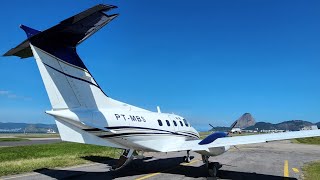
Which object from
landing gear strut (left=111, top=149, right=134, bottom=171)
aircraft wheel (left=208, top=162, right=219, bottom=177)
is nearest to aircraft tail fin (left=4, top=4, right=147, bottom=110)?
landing gear strut (left=111, top=149, right=134, bottom=171)

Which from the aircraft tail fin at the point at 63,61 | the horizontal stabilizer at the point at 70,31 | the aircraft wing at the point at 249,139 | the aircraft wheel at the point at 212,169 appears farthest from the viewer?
the aircraft wheel at the point at 212,169

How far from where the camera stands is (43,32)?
1206 cm

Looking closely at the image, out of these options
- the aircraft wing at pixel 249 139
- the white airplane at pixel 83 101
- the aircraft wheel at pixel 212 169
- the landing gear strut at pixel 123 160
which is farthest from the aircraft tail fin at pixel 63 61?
the aircraft wheel at pixel 212 169

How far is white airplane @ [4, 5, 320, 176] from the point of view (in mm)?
11895

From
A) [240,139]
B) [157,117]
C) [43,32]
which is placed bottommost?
[240,139]

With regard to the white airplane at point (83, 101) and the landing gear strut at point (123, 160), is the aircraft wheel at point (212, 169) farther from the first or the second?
the landing gear strut at point (123, 160)

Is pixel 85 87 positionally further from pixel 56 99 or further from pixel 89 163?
pixel 89 163

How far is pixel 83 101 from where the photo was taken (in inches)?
539

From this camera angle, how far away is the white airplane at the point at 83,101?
11.9 m

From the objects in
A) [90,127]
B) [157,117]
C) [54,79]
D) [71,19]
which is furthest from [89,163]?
[71,19]

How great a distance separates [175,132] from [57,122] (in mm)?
8541

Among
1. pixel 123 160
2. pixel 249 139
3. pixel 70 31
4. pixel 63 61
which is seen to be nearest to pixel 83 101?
pixel 63 61

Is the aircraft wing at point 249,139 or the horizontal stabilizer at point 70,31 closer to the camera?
the horizontal stabilizer at point 70,31

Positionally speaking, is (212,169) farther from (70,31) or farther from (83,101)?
(70,31)
